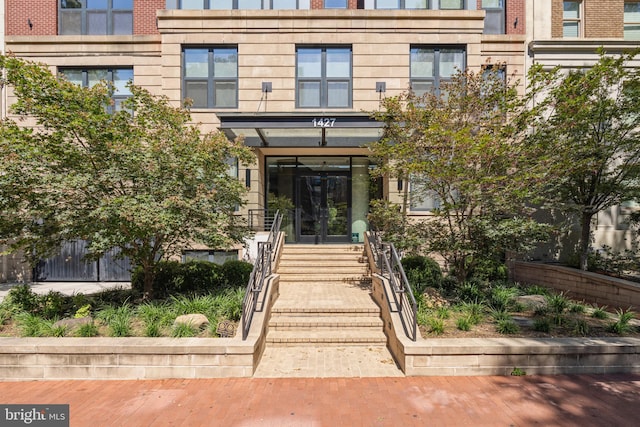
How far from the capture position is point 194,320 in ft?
19.5

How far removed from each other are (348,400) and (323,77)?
11.1 meters

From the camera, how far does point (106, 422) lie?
12.6 feet

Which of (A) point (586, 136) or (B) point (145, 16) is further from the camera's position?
(B) point (145, 16)

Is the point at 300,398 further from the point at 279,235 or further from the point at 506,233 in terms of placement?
the point at 279,235

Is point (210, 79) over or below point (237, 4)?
below

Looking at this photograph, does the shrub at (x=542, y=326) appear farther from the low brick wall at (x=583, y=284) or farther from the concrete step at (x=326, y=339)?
the low brick wall at (x=583, y=284)

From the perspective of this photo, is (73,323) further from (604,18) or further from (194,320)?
(604,18)

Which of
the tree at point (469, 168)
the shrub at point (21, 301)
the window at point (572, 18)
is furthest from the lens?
the window at point (572, 18)

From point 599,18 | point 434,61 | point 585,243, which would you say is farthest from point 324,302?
point 599,18

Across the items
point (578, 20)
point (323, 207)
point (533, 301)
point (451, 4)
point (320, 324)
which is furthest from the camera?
point (578, 20)

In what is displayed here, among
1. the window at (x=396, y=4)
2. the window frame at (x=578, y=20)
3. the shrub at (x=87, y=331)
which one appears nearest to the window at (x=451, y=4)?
the window at (x=396, y=4)

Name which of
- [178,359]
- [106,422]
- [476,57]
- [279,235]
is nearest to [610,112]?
[476,57]

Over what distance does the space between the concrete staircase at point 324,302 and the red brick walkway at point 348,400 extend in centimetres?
129

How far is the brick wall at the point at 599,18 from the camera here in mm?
12930
